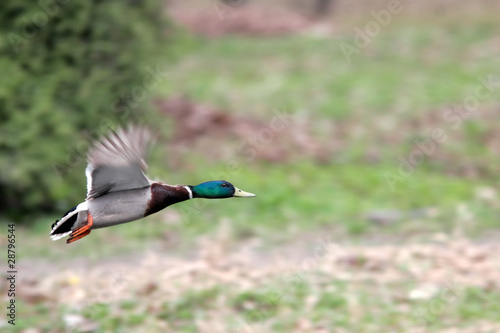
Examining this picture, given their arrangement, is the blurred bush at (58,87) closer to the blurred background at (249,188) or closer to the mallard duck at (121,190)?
the blurred background at (249,188)

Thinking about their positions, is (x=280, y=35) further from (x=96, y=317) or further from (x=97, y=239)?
(x=96, y=317)

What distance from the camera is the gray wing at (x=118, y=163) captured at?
2.45 metres

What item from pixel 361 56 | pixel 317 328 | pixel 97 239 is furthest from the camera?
pixel 361 56

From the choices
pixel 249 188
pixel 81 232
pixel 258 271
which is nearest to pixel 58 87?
pixel 249 188

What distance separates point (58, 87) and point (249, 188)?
237cm

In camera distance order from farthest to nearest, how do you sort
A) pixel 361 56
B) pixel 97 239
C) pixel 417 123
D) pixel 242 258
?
pixel 361 56 < pixel 417 123 < pixel 97 239 < pixel 242 258

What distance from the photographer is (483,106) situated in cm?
1065

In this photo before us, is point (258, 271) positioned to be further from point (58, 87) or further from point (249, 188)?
point (58, 87)

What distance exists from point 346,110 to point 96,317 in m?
6.53

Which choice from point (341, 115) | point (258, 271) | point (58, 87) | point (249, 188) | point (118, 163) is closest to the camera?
point (118, 163)

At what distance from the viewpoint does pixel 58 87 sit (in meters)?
7.27

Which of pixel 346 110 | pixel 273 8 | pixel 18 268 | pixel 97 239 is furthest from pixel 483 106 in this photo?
pixel 273 8

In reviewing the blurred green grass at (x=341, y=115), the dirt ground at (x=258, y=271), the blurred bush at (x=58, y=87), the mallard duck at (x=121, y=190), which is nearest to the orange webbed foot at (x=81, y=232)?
the mallard duck at (x=121, y=190)

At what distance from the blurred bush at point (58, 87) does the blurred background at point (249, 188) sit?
0.02 metres
